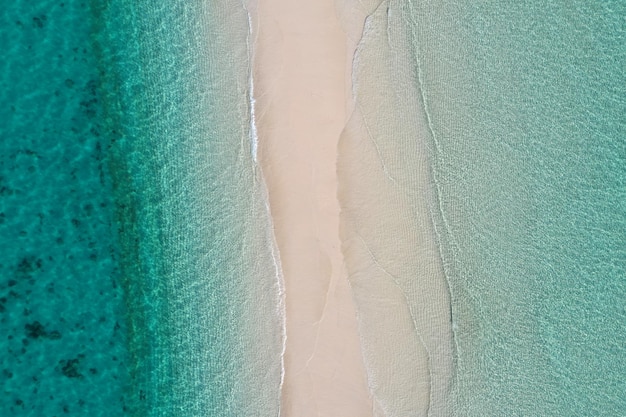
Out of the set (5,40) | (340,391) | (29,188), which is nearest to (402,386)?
(340,391)

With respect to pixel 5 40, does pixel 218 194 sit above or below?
below

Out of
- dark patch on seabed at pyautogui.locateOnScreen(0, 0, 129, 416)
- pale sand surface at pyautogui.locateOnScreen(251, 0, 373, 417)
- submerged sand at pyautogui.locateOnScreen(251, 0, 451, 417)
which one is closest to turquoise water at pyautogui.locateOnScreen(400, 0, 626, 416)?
submerged sand at pyautogui.locateOnScreen(251, 0, 451, 417)

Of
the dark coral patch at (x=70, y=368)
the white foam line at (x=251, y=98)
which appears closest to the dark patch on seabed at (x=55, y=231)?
the dark coral patch at (x=70, y=368)

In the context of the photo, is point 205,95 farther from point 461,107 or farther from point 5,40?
point 461,107

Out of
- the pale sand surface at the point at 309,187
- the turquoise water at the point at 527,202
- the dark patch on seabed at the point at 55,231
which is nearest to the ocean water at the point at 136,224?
the dark patch on seabed at the point at 55,231

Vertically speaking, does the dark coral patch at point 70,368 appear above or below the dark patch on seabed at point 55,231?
below

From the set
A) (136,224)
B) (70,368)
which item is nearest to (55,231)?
(136,224)

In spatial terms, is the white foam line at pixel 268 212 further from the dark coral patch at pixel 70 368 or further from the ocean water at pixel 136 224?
the dark coral patch at pixel 70 368
